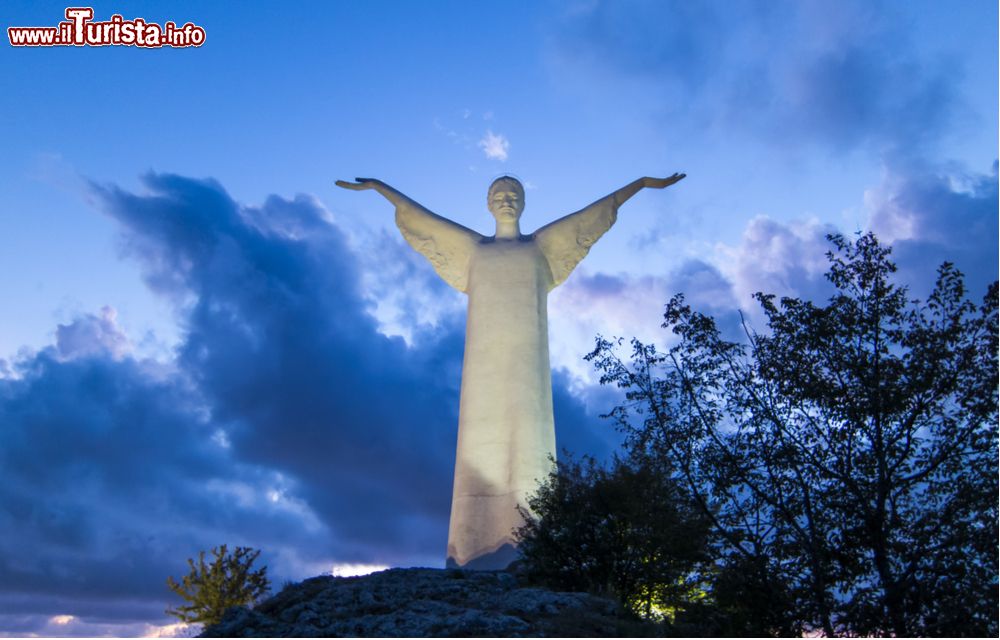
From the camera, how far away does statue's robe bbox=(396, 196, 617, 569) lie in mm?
18953

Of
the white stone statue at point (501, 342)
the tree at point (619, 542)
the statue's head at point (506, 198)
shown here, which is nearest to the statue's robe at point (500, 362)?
the white stone statue at point (501, 342)

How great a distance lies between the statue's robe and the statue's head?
81cm

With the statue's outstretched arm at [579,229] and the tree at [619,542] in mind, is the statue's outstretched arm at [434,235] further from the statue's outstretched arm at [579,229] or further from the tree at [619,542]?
the tree at [619,542]

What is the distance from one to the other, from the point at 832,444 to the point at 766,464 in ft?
2.90

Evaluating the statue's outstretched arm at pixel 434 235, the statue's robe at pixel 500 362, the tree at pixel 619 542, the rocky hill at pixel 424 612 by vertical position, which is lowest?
the rocky hill at pixel 424 612

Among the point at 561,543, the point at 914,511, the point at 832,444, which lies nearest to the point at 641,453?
the point at 561,543

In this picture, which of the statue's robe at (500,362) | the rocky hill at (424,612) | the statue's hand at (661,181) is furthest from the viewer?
the statue's hand at (661,181)

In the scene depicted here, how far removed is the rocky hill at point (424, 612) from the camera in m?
10.9

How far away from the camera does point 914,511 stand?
9.99 m

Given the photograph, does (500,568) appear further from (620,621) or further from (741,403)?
(741,403)

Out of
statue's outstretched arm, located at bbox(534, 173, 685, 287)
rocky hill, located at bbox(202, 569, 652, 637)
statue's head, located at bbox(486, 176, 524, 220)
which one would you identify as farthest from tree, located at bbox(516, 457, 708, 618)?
statue's head, located at bbox(486, 176, 524, 220)

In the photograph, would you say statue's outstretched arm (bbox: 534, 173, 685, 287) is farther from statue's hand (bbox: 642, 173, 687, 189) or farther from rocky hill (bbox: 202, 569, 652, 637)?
rocky hill (bbox: 202, 569, 652, 637)

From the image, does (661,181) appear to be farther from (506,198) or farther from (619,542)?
(619,542)

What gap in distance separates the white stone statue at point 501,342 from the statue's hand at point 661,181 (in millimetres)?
29
